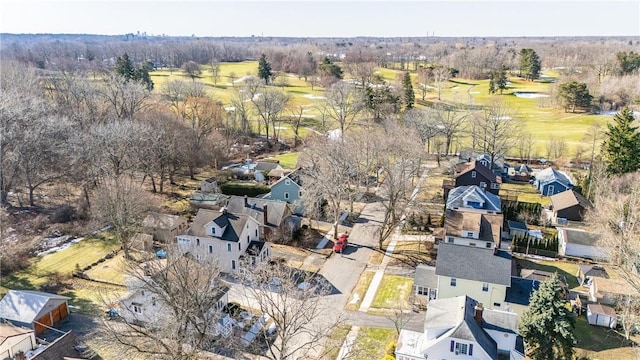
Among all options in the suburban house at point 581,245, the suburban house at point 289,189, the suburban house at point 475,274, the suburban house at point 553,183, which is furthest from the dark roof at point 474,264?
the suburban house at point 553,183

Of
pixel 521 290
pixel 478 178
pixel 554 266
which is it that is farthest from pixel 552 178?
pixel 521 290

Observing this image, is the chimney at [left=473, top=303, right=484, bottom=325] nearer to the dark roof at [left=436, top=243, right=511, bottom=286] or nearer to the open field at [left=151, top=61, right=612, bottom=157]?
the dark roof at [left=436, top=243, right=511, bottom=286]

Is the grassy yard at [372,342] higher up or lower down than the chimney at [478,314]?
lower down

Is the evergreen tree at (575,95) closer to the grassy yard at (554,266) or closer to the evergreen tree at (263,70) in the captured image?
the grassy yard at (554,266)

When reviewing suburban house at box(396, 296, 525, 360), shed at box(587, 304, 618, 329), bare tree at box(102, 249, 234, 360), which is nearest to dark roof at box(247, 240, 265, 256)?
bare tree at box(102, 249, 234, 360)

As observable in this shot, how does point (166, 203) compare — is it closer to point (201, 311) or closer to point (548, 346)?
point (201, 311)

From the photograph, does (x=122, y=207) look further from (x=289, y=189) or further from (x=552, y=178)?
(x=552, y=178)
